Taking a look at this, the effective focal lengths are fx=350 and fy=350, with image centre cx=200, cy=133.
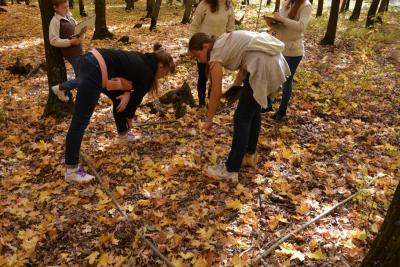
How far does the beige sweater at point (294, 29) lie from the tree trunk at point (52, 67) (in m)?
3.54

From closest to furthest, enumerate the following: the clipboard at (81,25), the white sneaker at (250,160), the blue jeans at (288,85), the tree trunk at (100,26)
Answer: the white sneaker at (250,160)
the clipboard at (81,25)
the blue jeans at (288,85)
the tree trunk at (100,26)

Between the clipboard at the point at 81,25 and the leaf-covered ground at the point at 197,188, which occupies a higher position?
the clipboard at the point at 81,25

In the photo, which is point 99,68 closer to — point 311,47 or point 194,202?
point 194,202

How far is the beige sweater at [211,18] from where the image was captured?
5.88 metres

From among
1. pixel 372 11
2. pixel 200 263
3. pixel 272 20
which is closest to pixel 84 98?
pixel 200 263

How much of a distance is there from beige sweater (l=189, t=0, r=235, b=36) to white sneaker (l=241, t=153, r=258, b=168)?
7.71 ft

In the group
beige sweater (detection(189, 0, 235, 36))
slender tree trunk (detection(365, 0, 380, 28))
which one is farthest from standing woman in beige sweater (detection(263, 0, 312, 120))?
slender tree trunk (detection(365, 0, 380, 28))

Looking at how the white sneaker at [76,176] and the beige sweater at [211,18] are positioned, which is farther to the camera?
the beige sweater at [211,18]

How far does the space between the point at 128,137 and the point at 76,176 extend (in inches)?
46.2

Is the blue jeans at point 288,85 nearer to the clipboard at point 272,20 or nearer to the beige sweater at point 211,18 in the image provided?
the clipboard at point 272,20

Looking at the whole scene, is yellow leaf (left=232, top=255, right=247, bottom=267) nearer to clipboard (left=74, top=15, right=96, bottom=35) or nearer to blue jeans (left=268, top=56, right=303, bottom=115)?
blue jeans (left=268, top=56, right=303, bottom=115)

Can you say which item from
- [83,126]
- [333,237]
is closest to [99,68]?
[83,126]

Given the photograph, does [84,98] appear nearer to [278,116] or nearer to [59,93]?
[59,93]

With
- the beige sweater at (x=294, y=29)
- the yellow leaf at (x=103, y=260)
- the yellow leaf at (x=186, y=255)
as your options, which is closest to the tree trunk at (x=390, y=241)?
the yellow leaf at (x=186, y=255)
